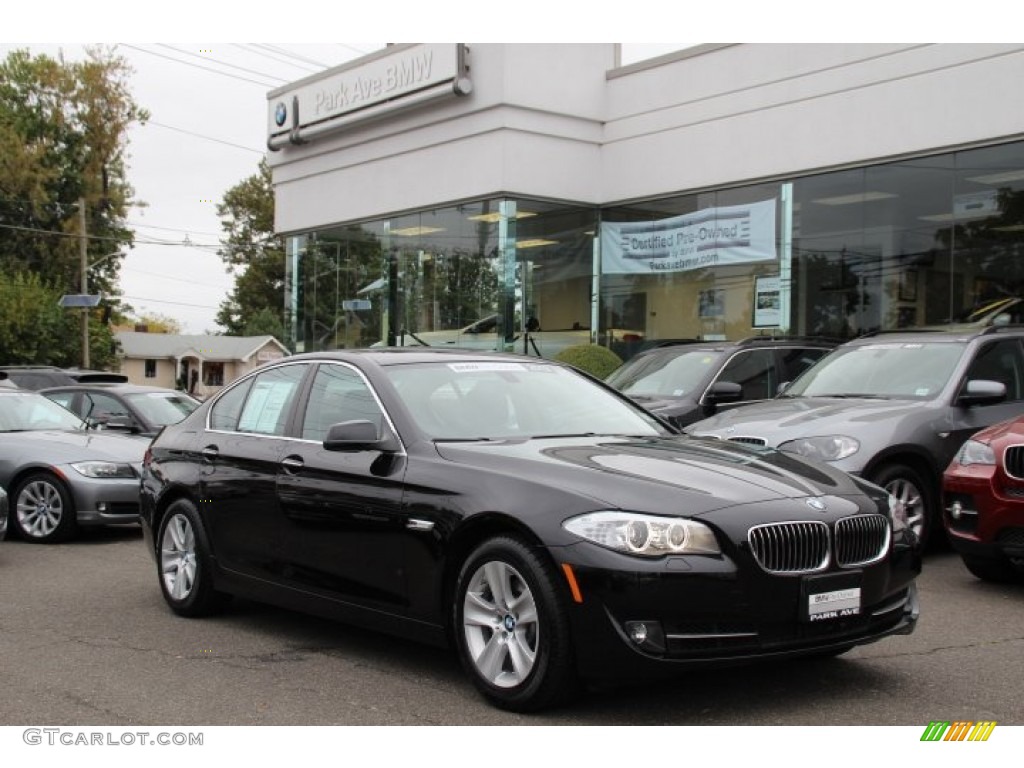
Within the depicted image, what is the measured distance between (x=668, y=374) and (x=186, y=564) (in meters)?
7.19

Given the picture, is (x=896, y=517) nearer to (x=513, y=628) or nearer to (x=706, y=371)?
(x=513, y=628)

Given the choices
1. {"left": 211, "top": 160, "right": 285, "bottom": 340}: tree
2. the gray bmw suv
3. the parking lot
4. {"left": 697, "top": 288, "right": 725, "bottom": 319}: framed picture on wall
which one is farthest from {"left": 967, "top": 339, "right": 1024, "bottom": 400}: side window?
{"left": 211, "top": 160, "right": 285, "bottom": 340}: tree

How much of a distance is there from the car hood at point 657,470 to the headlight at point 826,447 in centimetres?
293


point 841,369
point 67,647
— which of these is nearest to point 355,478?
point 67,647

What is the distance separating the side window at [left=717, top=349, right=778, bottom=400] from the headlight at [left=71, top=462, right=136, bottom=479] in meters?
6.08

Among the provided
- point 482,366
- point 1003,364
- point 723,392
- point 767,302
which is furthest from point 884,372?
point 767,302

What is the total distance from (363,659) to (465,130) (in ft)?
54.9

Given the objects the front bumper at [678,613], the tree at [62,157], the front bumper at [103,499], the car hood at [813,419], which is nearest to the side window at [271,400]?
the front bumper at [678,613]

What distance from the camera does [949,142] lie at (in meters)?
16.6

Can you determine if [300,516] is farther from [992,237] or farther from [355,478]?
[992,237]

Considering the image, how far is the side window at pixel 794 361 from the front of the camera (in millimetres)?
13633

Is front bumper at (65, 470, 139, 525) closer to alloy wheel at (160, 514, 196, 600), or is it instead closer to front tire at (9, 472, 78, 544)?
front tire at (9, 472, 78, 544)

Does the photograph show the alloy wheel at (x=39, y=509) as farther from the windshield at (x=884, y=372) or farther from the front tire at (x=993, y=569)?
the front tire at (x=993, y=569)

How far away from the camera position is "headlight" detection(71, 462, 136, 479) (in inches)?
440
